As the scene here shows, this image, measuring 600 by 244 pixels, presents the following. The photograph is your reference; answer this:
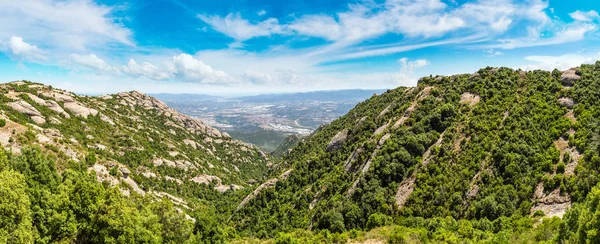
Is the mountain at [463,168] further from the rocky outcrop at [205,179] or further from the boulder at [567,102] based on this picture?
the rocky outcrop at [205,179]

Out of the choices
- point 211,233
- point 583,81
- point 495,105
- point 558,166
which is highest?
point 583,81

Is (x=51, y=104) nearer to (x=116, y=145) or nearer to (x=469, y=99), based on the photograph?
(x=116, y=145)

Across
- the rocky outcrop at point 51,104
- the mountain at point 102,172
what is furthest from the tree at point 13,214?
the rocky outcrop at point 51,104

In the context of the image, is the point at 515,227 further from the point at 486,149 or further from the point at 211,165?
the point at 211,165

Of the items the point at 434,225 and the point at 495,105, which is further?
the point at 495,105

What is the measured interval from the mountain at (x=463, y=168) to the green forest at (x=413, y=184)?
0.27m

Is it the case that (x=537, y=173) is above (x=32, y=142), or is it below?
below

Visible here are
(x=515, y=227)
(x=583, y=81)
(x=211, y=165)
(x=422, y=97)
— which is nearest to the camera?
(x=515, y=227)

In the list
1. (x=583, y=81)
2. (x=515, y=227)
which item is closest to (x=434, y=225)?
(x=515, y=227)

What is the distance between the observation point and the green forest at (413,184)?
3478 centimetres

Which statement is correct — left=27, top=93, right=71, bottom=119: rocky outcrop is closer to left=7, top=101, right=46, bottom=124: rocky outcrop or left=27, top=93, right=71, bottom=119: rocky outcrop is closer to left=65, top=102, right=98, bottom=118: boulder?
left=65, top=102, right=98, bottom=118: boulder

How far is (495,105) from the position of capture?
75.9 m

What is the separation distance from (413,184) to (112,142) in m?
113

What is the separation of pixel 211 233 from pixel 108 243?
19.9 m
